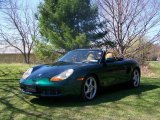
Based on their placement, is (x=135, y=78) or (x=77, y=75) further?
(x=135, y=78)

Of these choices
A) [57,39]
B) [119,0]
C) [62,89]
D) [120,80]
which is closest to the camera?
[62,89]

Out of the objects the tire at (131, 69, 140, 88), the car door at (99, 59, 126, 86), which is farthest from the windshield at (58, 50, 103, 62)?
the tire at (131, 69, 140, 88)

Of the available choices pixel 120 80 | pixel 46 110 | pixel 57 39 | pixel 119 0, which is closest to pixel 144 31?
pixel 119 0

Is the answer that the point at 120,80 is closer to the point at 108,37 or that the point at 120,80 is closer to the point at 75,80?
the point at 75,80

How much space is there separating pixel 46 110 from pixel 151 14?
53.8ft

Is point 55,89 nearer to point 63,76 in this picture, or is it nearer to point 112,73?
point 63,76

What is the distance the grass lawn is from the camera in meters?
6.03

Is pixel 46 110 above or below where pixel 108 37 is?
below

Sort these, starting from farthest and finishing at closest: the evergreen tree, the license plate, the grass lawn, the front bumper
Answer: the evergreen tree < the license plate < the front bumper < the grass lawn

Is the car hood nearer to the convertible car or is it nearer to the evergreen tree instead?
the convertible car

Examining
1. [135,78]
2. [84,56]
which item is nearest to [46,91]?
[84,56]

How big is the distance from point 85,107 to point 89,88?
3.09 ft

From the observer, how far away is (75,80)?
23.6 ft

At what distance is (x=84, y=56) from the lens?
27.8 feet
